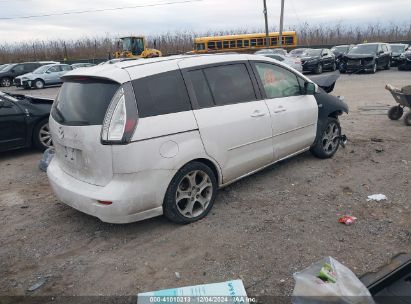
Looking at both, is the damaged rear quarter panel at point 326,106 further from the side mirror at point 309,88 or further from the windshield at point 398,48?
the windshield at point 398,48

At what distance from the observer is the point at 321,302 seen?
2191 mm

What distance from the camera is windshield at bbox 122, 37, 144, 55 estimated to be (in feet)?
106

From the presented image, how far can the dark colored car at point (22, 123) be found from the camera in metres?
6.83

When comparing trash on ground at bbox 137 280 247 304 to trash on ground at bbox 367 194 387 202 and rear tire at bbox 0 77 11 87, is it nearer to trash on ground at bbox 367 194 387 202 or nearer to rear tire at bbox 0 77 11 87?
trash on ground at bbox 367 194 387 202

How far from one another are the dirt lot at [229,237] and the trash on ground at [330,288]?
2.06ft

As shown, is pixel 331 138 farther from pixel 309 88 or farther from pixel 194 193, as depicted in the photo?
pixel 194 193

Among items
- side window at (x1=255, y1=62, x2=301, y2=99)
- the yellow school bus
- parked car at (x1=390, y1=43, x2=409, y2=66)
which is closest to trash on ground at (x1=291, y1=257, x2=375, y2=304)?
side window at (x1=255, y1=62, x2=301, y2=99)

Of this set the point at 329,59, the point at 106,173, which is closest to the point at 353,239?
the point at 106,173

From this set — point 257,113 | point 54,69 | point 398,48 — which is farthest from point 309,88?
point 398,48

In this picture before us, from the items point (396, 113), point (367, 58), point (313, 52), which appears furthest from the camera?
point (313, 52)

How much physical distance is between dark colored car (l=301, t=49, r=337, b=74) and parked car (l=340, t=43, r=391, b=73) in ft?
3.20

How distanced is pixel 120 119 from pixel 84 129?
1.28 feet

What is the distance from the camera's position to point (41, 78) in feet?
76.9

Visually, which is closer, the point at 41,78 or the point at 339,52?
the point at 41,78
